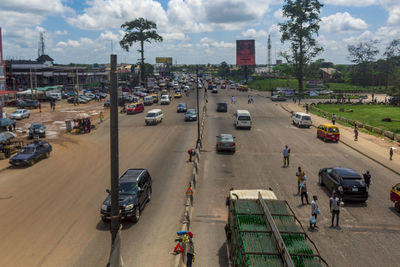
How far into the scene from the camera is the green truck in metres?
8.14

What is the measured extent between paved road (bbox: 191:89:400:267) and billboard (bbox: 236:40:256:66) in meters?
102

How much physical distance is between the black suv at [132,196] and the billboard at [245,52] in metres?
125

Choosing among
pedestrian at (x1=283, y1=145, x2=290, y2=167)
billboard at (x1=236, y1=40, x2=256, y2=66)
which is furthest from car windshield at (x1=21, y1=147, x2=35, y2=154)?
billboard at (x1=236, y1=40, x2=256, y2=66)

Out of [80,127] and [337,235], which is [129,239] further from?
[80,127]

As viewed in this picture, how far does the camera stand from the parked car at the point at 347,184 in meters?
17.6

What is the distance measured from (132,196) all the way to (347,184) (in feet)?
36.4

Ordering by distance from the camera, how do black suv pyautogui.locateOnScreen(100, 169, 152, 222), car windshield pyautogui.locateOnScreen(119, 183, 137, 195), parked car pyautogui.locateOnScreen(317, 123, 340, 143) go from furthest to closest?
1. parked car pyautogui.locateOnScreen(317, 123, 340, 143)
2. car windshield pyautogui.locateOnScreen(119, 183, 137, 195)
3. black suv pyautogui.locateOnScreen(100, 169, 152, 222)

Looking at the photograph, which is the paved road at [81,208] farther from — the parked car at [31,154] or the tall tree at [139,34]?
the tall tree at [139,34]

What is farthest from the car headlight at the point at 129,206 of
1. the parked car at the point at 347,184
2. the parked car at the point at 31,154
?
the parked car at the point at 31,154

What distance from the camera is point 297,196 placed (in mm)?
19000

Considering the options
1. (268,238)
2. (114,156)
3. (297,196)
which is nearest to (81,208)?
(114,156)

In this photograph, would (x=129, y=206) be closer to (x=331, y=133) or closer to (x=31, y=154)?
(x=31, y=154)

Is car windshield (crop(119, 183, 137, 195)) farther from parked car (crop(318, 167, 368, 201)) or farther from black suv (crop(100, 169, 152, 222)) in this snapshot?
parked car (crop(318, 167, 368, 201))

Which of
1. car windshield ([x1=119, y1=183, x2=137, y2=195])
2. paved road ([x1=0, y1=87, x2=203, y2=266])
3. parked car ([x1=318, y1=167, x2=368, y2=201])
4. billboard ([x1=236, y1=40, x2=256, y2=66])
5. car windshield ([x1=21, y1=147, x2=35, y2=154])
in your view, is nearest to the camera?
paved road ([x1=0, y1=87, x2=203, y2=266])
